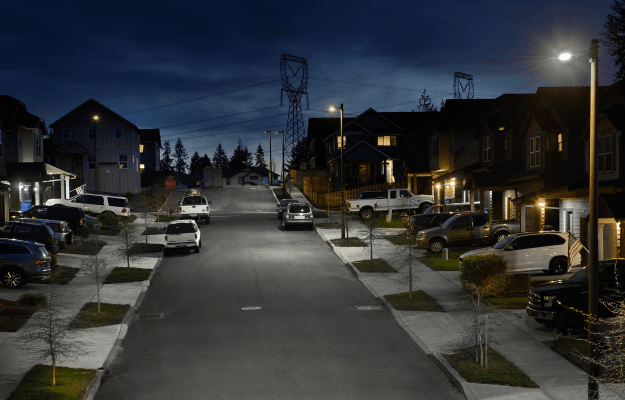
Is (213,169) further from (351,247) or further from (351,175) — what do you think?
(351,247)

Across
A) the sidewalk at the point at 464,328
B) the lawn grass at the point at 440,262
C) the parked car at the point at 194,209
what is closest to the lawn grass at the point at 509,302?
the sidewalk at the point at 464,328

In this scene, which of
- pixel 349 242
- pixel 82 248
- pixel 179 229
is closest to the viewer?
pixel 179 229

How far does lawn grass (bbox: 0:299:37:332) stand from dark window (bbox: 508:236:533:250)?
16.8 m

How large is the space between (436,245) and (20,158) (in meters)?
31.0

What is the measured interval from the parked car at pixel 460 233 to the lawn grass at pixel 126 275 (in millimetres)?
12981

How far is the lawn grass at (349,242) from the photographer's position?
3047cm

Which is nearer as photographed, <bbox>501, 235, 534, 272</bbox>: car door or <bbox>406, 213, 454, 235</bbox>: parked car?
<bbox>501, 235, 534, 272</bbox>: car door

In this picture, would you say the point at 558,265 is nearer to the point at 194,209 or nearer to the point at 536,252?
the point at 536,252

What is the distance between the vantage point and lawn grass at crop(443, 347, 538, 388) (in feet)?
35.3

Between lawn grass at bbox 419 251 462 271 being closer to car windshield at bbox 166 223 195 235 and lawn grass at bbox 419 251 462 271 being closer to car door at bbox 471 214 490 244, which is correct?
car door at bbox 471 214 490 244

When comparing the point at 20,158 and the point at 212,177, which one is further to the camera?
the point at 212,177

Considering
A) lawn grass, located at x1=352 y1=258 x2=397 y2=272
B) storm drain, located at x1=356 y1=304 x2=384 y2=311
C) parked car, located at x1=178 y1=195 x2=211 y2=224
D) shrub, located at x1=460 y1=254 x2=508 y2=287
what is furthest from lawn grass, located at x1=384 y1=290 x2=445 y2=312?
parked car, located at x1=178 y1=195 x2=211 y2=224

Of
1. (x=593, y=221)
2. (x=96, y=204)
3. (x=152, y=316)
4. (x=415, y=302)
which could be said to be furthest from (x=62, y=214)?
(x=593, y=221)

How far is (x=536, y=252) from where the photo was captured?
21234mm
